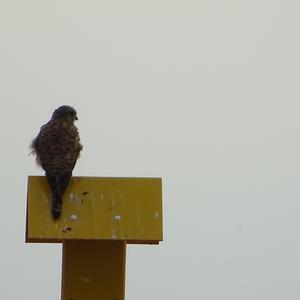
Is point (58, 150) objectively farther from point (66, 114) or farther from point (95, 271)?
point (95, 271)

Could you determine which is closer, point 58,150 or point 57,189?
point 57,189

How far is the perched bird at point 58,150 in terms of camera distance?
6.59 metres

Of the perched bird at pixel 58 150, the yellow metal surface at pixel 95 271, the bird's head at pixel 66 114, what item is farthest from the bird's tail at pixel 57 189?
the bird's head at pixel 66 114

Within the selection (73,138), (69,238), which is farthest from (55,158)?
(69,238)

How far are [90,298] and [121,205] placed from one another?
71 centimetres

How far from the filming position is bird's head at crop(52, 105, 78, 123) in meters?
8.08

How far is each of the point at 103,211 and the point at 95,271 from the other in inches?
17.3

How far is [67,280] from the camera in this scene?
21.9 feet

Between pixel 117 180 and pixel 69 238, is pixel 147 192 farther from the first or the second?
pixel 69 238

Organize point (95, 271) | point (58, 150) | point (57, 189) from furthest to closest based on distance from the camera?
point (58, 150)
point (95, 271)
point (57, 189)

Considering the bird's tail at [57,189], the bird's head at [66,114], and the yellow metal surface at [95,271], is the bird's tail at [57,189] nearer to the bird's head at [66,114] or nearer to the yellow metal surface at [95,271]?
the yellow metal surface at [95,271]

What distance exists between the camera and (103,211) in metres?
6.64

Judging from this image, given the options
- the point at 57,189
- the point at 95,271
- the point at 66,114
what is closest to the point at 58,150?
the point at 57,189

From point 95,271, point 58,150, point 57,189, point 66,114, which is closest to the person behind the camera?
point 57,189
